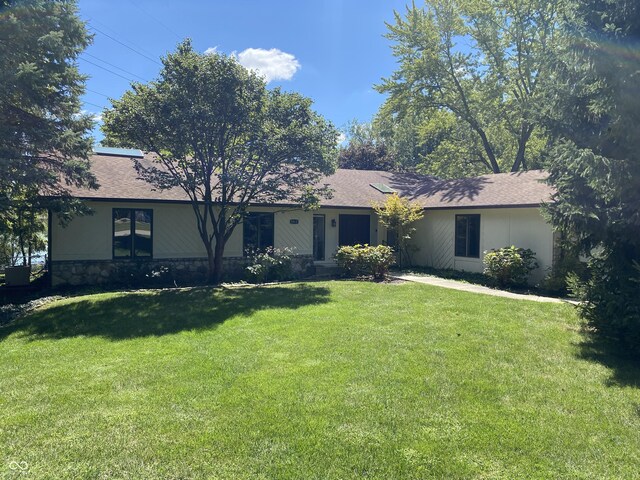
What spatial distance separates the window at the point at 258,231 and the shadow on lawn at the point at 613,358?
1000 centimetres

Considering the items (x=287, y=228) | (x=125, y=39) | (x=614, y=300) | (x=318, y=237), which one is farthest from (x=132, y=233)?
(x=614, y=300)

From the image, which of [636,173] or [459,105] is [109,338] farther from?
[459,105]

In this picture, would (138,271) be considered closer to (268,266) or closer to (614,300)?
(268,266)

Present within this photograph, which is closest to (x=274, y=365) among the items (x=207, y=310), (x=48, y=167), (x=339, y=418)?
(x=339, y=418)

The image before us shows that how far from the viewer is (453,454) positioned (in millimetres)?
3299

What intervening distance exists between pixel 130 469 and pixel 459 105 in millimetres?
25998

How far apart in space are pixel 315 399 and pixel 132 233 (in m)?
10.2

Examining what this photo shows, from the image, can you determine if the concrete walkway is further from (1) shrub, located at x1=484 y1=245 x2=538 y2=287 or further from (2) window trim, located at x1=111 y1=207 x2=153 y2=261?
(2) window trim, located at x1=111 y1=207 x2=153 y2=261

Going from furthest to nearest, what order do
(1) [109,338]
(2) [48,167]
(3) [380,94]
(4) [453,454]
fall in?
(3) [380,94] < (2) [48,167] < (1) [109,338] < (4) [453,454]

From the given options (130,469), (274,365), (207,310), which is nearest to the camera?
(130,469)

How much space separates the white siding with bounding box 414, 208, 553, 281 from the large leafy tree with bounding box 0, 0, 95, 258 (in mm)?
11292

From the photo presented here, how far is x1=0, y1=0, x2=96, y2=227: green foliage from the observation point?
26.9 feet

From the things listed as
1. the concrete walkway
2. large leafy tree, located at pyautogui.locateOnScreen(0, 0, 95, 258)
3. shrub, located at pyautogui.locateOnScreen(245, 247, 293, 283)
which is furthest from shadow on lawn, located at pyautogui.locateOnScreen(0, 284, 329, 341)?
the concrete walkway

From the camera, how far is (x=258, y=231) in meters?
14.4
